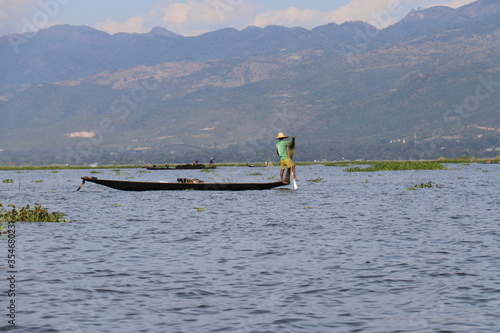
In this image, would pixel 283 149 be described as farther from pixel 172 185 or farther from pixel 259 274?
pixel 259 274

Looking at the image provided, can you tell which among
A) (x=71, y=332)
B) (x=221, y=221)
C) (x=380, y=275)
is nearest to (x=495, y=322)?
(x=380, y=275)

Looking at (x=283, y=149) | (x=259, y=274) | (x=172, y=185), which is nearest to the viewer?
(x=259, y=274)

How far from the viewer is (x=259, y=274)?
20141mm

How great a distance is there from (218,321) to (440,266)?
335 inches

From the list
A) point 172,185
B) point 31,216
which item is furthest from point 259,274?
point 172,185

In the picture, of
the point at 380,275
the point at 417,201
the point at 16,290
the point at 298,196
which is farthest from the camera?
the point at 298,196

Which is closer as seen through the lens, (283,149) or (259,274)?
(259,274)

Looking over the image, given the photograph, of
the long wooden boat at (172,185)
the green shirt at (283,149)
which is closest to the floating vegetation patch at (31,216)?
the long wooden boat at (172,185)

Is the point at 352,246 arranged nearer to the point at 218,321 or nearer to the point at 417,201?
the point at 218,321

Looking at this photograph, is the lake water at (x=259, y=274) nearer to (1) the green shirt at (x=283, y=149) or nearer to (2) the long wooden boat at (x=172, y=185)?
(1) the green shirt at (x=283, y=149)

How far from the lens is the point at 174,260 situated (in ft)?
74.9

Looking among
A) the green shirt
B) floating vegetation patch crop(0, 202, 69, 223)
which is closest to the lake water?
floating vegetation patch crop(0, 202, 69, 223)

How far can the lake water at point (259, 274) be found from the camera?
50.1 feet

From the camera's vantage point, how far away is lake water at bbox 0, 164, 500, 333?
50.1 feet
